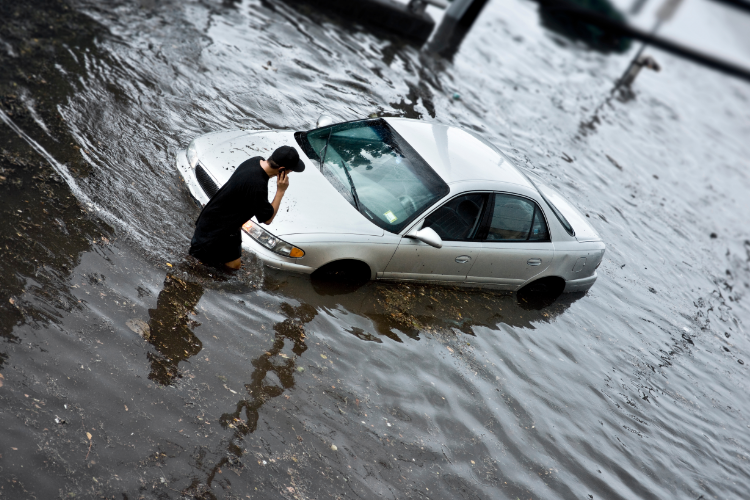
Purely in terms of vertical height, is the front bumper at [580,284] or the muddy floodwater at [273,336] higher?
the front bumper at [580,284]

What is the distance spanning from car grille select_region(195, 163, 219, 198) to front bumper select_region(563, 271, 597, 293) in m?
4.55

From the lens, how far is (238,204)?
5.04m

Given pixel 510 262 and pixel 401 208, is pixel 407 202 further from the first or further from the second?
pixel 510 262

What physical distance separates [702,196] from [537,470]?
1069 centimetres

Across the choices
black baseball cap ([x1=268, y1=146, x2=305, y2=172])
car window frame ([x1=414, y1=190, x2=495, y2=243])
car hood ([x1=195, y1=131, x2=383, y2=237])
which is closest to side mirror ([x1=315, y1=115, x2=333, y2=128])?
car hood ([x1=195, y1=131, x2=383, y2=237])

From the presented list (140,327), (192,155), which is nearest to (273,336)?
(140,327)

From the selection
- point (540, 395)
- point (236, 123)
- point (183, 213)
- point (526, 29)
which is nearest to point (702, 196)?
point (526, 29)

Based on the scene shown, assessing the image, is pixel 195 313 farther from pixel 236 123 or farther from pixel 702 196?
pixel 702 196

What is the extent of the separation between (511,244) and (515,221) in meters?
0.27

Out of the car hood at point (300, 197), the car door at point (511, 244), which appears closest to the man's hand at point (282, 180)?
the car hood at point (300, 197)

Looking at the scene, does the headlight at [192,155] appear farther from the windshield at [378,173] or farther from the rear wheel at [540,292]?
the rear wheel at [540,292]

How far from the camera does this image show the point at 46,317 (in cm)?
461

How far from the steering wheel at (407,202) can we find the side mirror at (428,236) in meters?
0.25

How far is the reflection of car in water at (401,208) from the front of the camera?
19.3 ft
